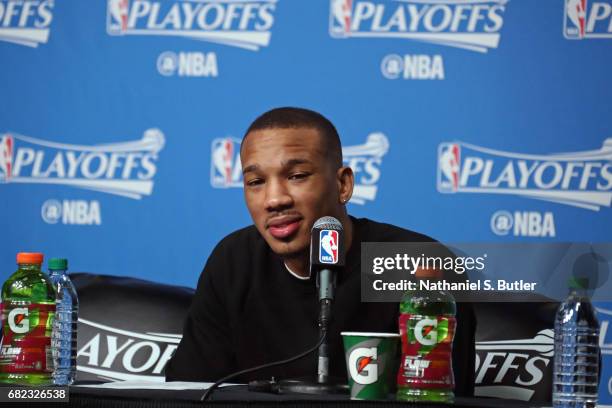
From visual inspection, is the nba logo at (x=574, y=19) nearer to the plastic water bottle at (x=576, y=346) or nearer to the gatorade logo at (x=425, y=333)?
the plastic water bottle at (x=576, y=346)

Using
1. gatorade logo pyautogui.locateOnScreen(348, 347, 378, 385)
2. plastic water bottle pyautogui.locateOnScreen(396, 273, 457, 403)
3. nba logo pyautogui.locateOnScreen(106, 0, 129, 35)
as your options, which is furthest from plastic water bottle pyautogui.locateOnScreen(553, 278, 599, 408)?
nba logo pyautogui.locateOnScreen(106, 0, 129, 35)

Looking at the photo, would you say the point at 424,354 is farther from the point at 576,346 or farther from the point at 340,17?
the point at 340,17

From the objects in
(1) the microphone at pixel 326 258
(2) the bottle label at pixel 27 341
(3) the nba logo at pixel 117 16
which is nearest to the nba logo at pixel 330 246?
(1) the microphone at pixel 326 258

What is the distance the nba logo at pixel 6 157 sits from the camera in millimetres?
3400

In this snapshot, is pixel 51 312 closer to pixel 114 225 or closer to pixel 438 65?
pixel 114 225

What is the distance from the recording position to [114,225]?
338 cm

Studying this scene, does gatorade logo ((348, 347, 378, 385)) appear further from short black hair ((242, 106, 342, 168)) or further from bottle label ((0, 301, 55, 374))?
short black hair ((242, 106, 342, 168))

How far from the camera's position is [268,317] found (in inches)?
92.8

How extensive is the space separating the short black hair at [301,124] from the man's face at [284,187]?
23 millimetres

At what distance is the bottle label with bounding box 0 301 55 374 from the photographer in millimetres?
1716

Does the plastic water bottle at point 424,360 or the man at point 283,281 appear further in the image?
the man at point 283,281

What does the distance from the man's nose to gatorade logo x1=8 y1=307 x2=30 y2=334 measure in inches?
25.7

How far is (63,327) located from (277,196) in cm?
53

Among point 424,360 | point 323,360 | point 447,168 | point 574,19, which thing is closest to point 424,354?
point 424,360
